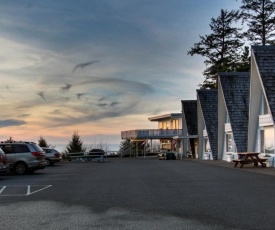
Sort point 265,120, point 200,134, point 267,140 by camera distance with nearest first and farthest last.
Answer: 1. point 265,120
2. point 267,140
3. point 200,134

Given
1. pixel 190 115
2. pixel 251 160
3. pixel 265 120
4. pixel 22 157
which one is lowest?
pixel 251 160

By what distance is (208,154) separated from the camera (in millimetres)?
47531

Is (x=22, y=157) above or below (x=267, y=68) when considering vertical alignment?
below

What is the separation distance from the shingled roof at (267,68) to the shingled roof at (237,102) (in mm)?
8037

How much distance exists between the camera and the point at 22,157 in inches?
1018

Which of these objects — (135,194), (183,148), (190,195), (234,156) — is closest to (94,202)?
(135,194)

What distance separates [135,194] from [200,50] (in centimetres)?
5292

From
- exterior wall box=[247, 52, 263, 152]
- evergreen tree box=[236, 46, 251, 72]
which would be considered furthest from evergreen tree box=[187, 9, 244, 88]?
exterior wall box=[247, 52, 263, 152]

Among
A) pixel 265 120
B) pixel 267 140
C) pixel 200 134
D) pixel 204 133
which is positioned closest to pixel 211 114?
pixel 204 133

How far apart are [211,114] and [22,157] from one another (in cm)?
2667

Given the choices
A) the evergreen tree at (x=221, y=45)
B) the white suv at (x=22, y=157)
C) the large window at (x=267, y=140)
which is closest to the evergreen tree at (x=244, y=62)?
the evergreen tree at (x=221, y=45)

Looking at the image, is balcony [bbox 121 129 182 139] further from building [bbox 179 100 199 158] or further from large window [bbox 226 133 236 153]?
large window [bbox 226 133 236 153]

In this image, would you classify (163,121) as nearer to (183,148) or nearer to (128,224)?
(183,148)

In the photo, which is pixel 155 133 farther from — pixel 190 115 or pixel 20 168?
pixel 20 168
